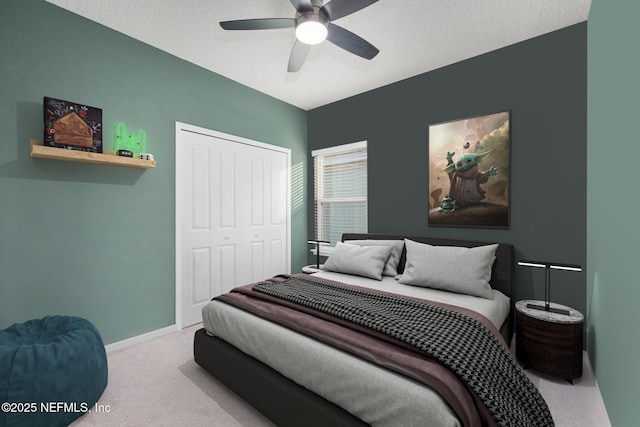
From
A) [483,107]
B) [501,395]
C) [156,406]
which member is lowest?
[156,406]

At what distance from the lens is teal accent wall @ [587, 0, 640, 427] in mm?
1305

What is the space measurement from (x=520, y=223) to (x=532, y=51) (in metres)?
1.62

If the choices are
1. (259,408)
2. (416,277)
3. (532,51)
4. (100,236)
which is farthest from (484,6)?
(100,236)

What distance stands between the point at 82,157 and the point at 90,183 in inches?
11.9

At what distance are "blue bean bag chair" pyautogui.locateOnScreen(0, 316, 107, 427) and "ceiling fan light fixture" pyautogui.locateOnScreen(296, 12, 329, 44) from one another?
255 centimetres

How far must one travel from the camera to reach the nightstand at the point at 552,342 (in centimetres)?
200

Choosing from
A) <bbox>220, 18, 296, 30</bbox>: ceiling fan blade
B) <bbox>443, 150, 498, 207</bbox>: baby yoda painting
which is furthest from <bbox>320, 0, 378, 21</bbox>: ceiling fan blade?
<bbox>443, 150, 498, 207</bbox>: baby yoda painting

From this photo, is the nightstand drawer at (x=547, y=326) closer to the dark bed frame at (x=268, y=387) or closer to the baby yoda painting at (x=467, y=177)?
the dark bed frame at (x=268, y=387)

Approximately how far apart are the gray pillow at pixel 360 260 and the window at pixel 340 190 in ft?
2.97

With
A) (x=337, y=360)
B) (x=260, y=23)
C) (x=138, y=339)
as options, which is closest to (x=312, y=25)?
(x=260, y=23)

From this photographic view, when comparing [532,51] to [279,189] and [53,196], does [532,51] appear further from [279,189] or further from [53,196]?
[53,196]

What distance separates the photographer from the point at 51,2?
87.3 inches

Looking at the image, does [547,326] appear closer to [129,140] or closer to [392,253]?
[392,253]

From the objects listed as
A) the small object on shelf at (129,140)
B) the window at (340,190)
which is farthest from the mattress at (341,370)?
the window at (340,190)
